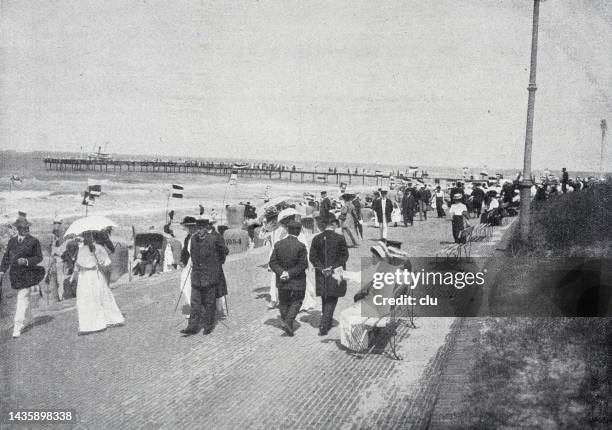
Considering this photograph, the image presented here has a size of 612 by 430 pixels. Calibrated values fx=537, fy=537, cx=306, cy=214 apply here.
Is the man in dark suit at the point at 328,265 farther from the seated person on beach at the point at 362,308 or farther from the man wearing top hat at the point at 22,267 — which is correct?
the man wearing top hat at the point at 22,267

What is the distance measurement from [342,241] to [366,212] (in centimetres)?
1698

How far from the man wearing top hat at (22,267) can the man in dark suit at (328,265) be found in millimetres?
4017

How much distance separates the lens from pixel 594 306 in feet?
22.2

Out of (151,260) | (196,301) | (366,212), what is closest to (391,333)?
(196,301)

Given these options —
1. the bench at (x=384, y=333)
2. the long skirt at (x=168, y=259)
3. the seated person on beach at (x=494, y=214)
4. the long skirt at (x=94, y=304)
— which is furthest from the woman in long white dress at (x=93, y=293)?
the seated person on beach at (x=494, y=214)

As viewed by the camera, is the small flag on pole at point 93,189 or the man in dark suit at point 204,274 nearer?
the man in dark suit at point 204,274

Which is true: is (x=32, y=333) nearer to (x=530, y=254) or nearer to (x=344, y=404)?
(x=344, y=404)

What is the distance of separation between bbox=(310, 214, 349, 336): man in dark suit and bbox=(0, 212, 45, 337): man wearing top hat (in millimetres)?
4017

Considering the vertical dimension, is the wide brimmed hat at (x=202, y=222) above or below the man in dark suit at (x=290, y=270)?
above

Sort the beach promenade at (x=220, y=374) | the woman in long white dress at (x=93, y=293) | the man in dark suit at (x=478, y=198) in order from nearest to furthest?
the beach promenade at (x=220, y=374)
the woman in long white dress at (x=93, y=293)
the man in dark suit at (x=478, y=198)

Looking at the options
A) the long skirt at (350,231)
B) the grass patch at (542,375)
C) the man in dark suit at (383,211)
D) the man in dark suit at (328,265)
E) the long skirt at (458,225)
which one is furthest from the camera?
the man in dark suit at (383,211)

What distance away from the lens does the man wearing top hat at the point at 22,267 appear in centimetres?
755

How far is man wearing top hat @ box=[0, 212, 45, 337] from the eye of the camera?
7.55m

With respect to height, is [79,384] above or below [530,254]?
below
